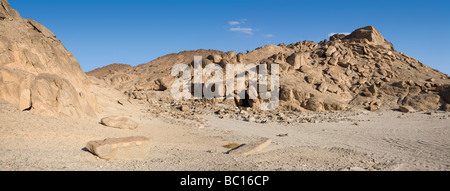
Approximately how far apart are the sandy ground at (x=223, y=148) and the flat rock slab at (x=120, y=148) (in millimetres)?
184

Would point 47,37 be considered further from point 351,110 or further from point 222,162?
point 351,110

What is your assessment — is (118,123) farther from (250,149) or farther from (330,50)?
(330,50)

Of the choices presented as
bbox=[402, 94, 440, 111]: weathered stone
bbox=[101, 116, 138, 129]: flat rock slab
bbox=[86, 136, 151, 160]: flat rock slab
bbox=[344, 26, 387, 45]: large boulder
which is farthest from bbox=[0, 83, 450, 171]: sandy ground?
bbox=[344, 26, 387, 45]: large boulder

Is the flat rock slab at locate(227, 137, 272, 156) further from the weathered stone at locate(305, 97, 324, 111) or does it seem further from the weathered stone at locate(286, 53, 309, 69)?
the weathered stone at locate(286, 53, 309, 69)

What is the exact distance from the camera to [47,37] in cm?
1519

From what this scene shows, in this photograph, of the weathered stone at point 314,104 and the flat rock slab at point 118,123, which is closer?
the flat rock slab at point 118,123

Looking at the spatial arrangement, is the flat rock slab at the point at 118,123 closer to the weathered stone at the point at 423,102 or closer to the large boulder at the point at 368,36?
the weathered stone at the point at 423,102

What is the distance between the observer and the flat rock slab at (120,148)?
20.9 feet

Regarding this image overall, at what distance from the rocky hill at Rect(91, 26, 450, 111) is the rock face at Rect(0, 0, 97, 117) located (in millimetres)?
10275

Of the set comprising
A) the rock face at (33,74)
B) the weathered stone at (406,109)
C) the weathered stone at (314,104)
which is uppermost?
the rock face at (33,74)

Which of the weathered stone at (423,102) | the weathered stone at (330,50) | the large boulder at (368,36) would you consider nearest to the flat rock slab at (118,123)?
the weathered stone at (423,102)

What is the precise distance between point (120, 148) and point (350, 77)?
888 inches

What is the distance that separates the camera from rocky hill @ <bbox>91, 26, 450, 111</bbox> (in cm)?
1997
